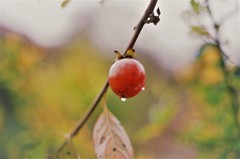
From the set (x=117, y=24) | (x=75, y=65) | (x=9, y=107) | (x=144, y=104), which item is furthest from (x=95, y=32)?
(x=9, y=107)

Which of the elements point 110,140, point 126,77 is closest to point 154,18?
point 126,77

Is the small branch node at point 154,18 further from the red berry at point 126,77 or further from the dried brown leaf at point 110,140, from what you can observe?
the dried brown leaf at point 110,140

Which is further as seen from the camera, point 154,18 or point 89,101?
point 89,101

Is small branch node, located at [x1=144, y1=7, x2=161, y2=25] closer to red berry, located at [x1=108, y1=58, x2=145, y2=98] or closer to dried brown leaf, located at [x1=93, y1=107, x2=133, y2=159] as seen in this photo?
red berry, located at [x1=108, y1=58, x2=145, y2=98]

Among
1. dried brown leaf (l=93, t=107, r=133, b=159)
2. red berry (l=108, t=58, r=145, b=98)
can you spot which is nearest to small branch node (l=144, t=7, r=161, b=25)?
red berry (l=108, t=58, r=145, b=98)

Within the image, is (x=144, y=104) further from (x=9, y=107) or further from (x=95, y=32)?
(x=95, y=32)

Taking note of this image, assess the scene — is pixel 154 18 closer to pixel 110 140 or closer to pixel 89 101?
pixel 110 140

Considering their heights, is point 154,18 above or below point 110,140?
above
